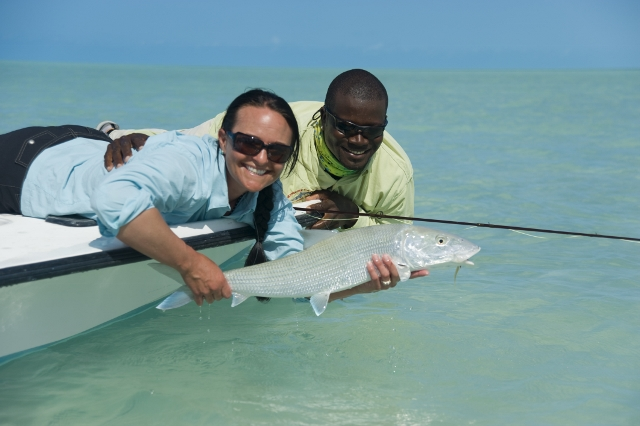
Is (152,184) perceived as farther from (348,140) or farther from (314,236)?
(348,140)

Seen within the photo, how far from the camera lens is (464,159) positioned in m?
12.8

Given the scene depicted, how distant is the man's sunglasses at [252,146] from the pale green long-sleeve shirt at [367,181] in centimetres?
143

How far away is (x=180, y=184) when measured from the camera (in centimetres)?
308

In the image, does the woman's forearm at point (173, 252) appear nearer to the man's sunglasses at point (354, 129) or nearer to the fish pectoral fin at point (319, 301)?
the fish pectoral fin at point (319, 301)

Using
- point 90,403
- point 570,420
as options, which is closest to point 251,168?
point 90,403

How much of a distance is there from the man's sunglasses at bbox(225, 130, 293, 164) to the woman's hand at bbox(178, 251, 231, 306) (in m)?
0.53

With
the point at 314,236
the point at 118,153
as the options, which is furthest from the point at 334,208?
the point at 118,153

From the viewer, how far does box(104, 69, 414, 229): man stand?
4398 mm

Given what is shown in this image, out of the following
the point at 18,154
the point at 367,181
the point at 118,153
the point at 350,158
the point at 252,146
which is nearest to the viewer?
the point at 252,146

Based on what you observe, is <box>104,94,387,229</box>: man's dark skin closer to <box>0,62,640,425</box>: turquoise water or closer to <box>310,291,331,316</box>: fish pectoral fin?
<box>0,62,640,425</box>: turquoise water

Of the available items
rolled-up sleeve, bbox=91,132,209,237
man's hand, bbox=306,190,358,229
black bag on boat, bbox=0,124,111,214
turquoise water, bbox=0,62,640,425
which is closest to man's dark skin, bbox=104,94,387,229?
man's hand, bbox=306,190,358,229

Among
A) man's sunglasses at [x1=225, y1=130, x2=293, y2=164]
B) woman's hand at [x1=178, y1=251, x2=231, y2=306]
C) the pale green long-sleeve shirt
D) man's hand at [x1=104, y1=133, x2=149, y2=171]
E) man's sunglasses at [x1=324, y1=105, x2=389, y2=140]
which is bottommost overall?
woman's hand at [x1=178, y1=251, x2=231, y2=306]

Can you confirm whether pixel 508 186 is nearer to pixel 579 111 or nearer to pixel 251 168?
pixel 251 168

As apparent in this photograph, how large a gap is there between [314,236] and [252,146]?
0.69 metres
